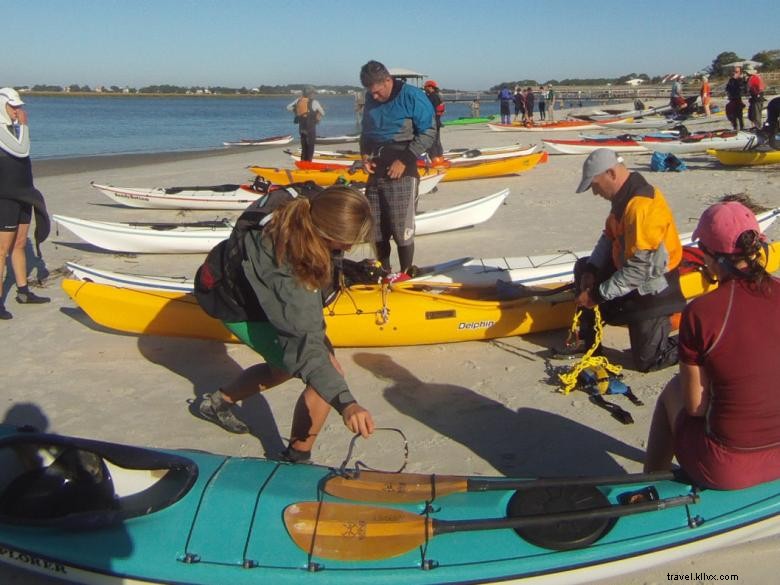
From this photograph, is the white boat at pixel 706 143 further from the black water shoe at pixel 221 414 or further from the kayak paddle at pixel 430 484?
the kayak paddle at pixel 430 484

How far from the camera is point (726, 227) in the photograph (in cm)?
238

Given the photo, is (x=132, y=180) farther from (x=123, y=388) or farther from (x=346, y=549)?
(x=346, y=549)

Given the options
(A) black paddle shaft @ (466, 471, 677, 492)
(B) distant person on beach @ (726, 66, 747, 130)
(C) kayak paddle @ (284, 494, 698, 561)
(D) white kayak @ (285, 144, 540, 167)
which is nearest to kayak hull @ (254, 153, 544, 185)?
(D) white kayak @ (285, 144, 540, 167)

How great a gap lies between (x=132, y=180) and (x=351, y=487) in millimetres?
14570

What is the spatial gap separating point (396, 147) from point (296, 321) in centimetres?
331

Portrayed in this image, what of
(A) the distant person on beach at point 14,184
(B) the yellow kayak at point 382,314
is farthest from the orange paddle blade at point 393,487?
(A) the distant person on beach at point 14,184

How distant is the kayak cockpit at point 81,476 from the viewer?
8.91ft

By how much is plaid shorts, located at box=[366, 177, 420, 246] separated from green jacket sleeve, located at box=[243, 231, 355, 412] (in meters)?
2.96

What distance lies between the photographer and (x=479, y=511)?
101 inches

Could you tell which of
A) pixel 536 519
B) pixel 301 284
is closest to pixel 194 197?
pixel 301 284

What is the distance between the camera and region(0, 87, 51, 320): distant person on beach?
543cm

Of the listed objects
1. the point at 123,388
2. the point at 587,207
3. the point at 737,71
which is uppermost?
the point at 737,71

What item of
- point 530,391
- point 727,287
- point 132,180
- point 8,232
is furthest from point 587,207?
point 132,180

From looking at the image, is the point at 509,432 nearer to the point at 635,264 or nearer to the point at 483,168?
the point at 635,264
